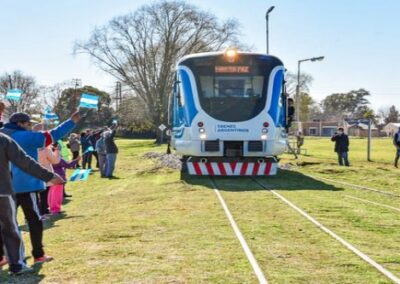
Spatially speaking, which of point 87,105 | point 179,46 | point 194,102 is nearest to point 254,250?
point 87,105

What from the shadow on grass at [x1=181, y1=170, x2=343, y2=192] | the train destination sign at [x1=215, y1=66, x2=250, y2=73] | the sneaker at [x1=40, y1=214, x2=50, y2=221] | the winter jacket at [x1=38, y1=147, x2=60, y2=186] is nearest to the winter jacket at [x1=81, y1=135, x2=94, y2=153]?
the shadow on grass at [x1=181, y1=170, x2=343, y2=192]

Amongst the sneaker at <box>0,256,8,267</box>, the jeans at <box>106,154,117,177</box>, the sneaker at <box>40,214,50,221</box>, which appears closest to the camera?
the sneaker at <box>0,256,8,267</box>

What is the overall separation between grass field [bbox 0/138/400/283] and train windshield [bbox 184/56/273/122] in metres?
2.31

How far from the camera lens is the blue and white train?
1453cm

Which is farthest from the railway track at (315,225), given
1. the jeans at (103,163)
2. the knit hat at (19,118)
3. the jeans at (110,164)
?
the jeans at (103,163)

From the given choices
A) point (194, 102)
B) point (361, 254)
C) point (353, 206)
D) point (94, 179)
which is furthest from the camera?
point (94, 179)

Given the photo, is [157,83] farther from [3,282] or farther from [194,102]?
[3,282]

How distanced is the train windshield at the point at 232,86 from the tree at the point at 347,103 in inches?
5336

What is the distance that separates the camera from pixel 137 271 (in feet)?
19.1

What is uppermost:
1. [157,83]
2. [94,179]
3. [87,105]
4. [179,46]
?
[179,46]

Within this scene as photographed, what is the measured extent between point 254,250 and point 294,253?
0.48m

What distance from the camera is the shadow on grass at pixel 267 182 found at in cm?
1312

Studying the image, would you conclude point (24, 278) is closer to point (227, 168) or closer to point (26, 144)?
point (26, 144)

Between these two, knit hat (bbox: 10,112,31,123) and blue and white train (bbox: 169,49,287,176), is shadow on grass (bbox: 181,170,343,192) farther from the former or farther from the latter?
knit hat (bbox: 10,112,31,123)
